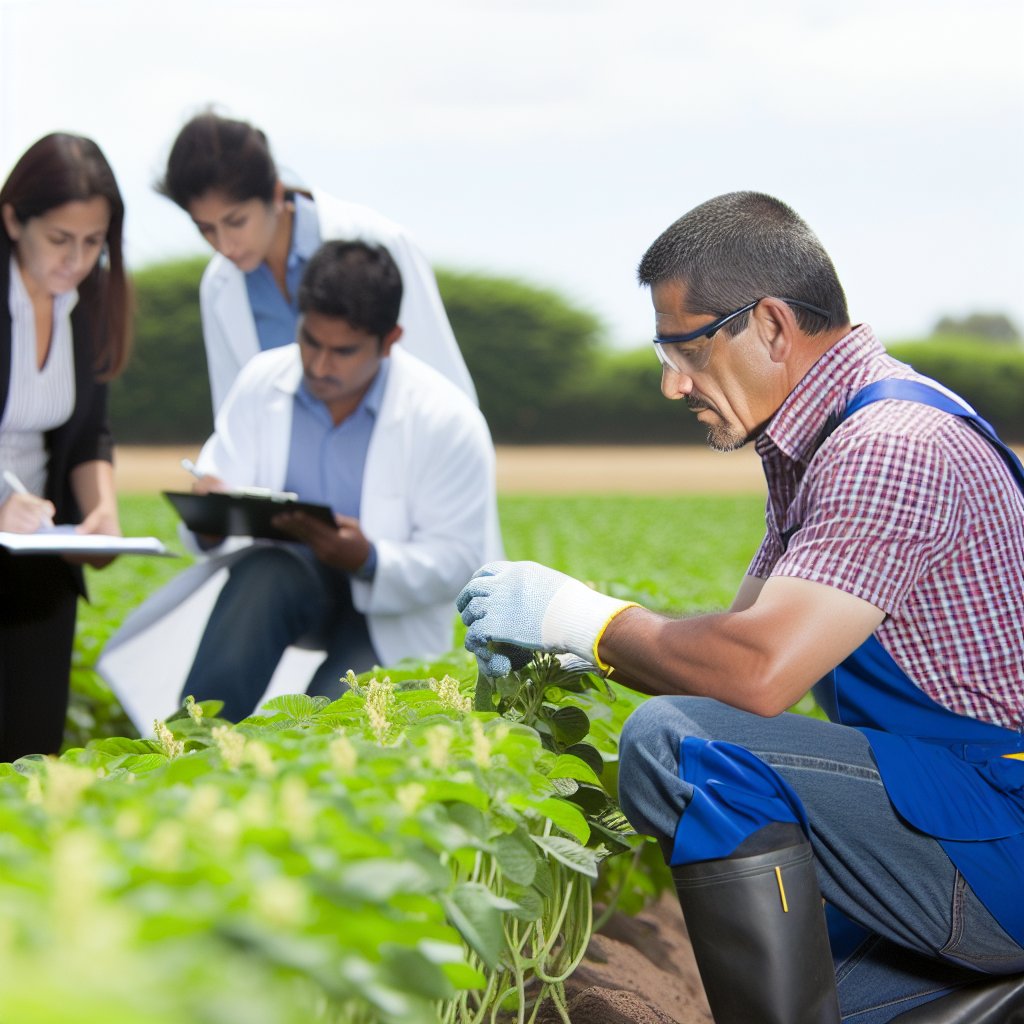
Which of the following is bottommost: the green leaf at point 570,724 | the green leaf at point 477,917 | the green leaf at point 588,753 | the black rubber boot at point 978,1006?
the black rubber boot at point 978,1006

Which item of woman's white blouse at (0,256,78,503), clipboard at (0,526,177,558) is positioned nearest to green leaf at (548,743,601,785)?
clipboard at (0,526,177,558)

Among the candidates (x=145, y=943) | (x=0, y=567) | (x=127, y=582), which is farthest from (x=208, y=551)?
(x=127, y=582)

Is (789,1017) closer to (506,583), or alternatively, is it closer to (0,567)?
(506,583)

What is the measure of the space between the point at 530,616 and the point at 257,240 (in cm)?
248

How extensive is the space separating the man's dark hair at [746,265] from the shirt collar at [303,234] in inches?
92.2

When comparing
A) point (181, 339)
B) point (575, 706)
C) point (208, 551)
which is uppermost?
point (575, 706)

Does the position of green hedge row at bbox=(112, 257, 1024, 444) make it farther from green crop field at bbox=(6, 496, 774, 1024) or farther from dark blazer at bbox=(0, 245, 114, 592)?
green crop field at bbox=(6, 496, 774, 1024)

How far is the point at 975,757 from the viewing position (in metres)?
1.92

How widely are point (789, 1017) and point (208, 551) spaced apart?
8.64ft

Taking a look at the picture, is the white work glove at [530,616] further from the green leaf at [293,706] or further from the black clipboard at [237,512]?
the black clipboard at [237,512]

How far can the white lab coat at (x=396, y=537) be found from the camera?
12.7 ft

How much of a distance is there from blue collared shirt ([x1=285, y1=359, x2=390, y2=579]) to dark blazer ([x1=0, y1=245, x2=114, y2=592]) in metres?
0.59

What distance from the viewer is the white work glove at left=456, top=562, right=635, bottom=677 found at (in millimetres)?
1896

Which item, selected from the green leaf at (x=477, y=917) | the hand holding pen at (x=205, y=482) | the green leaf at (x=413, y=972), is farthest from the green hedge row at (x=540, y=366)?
the green leaf at (x=413, y=972)
